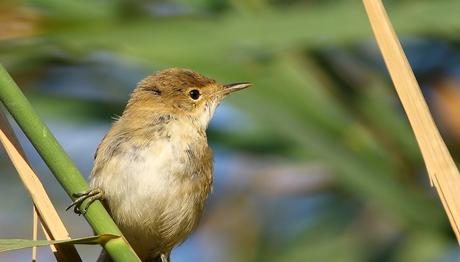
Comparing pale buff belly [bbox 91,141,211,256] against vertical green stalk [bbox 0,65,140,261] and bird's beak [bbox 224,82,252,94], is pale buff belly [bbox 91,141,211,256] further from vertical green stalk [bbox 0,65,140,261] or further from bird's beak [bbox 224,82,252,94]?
vertical green stalk [bbox 0,65,140,261]

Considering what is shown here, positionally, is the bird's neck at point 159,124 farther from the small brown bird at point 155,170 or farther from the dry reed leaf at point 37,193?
the dry reed leaf at point 37,193

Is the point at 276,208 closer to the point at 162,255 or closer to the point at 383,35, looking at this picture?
the point at 162,255

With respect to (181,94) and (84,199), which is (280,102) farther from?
(84,199)

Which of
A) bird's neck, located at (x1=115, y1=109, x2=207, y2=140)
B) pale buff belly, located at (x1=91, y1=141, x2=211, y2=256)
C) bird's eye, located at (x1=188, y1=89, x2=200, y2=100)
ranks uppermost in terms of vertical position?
bird's eye, located at (x1=188, y1=89, x2=200, y2=100)

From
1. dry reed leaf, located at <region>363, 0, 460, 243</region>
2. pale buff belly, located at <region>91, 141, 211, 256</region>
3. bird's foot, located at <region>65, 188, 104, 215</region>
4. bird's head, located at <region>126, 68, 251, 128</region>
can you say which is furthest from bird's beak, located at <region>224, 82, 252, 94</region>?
dry reed leaf, located at <region>363, 0, 460, 243</region>

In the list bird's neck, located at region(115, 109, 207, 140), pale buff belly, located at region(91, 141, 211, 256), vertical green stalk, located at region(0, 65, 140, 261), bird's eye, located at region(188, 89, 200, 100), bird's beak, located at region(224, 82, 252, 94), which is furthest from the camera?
bird's eye, located at region(188, 89, 200, 100)

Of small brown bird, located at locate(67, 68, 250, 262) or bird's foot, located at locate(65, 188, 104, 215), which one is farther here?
small brown bird, located at locate(67, 68, 250, 262)

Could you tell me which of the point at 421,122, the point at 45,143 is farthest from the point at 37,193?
the point at 421,122

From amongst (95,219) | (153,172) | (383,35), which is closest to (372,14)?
(383,35)
